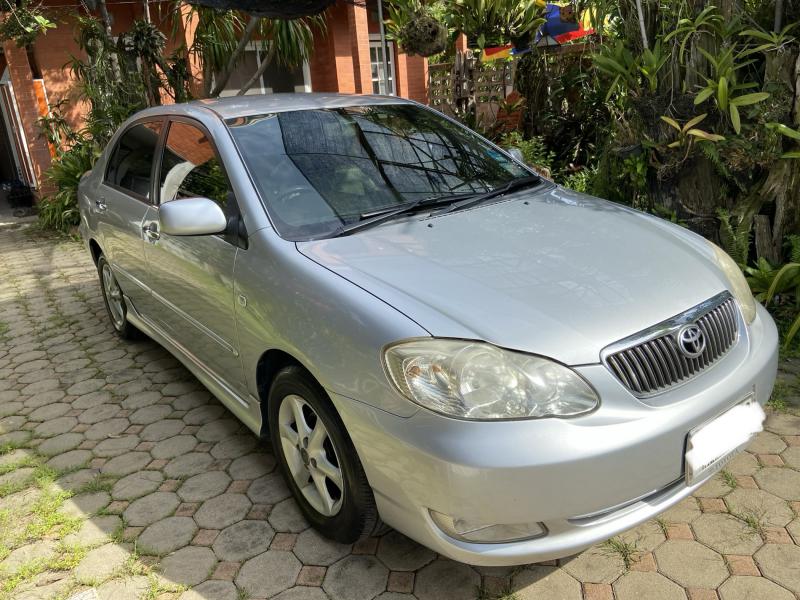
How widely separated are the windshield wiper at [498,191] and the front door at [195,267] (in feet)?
3.09

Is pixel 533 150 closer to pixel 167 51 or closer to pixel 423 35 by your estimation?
pixel 423 35

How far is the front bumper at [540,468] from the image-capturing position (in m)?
1.79

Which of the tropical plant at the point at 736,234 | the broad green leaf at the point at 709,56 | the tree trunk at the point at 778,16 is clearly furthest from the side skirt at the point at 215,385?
the tree trunk at the point at 778,16

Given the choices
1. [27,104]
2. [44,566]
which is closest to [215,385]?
[44,566]

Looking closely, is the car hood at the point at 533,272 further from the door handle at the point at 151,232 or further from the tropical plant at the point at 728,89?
the tropical plant at the point at 728,89

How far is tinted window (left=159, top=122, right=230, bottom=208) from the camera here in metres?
2.90

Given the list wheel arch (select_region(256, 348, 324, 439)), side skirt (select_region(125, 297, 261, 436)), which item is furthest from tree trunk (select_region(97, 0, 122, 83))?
wheel arch (select_region(256, 348, 324, 439))

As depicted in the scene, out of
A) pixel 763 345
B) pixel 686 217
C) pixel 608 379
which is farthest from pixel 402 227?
pixel 686 217

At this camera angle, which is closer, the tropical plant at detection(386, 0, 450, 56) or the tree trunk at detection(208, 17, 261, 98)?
the tree trunk at detection(208, 17, 261, 98)

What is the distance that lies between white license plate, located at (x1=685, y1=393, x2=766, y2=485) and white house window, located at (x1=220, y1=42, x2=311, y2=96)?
11333mm

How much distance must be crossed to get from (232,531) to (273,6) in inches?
193

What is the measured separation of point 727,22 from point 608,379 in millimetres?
3224

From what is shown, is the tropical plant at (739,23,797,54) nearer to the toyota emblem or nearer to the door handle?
the toyota emblem

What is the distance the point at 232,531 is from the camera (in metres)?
2.65
